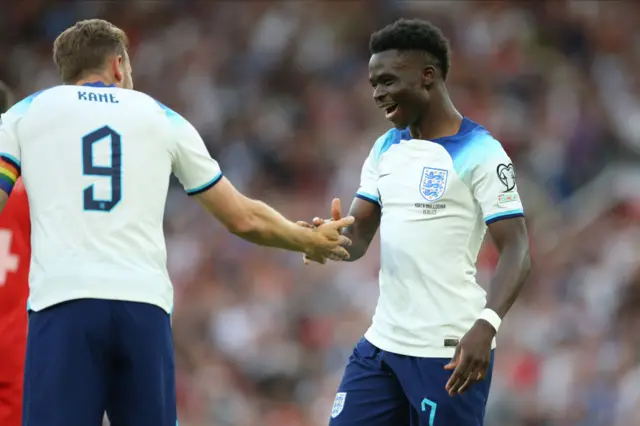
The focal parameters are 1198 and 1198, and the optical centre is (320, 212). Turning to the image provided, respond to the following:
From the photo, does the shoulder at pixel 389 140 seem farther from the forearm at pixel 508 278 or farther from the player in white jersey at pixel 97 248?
the player in white jersey at pixel 97 248

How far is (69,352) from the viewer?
15.8ft

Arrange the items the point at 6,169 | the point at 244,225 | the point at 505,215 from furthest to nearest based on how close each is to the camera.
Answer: the point at 505,215 < the point at 244,225 < the point at 6,169

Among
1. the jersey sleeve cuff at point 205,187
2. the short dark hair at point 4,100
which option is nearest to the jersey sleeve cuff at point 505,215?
the jersey sleeve cuff at point 205,187

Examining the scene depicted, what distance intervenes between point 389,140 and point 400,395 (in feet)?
4.15

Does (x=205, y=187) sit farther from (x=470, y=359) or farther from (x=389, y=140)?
(x=470, y=359)

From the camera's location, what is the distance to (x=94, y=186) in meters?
4.84

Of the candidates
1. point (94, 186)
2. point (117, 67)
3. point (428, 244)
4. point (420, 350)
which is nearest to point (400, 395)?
point (420, 350)

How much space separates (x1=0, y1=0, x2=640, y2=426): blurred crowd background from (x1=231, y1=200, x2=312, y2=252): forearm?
5.42 meters

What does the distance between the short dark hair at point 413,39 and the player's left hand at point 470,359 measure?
1.39m

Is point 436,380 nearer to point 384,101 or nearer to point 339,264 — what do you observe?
point 384,101

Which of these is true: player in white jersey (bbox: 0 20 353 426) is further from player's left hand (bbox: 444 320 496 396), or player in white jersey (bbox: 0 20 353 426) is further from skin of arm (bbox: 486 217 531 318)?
skin of arm (bbox: 486 217 531 318)

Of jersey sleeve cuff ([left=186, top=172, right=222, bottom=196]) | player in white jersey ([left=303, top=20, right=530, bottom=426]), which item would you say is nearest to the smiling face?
player in white jersey ([left=303, top=20, right=530, bottom=426])

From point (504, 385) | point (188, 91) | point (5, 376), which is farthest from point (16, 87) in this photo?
point (5, 376)

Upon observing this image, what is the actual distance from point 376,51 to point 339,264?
6308 millimetres
